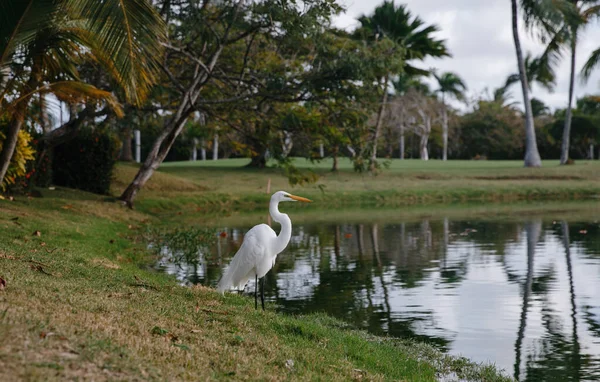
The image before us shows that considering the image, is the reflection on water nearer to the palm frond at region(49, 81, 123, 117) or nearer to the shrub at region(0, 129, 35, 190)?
the palm frond at region(49, 81, 123, 117)

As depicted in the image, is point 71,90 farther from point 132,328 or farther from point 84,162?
point 84,162

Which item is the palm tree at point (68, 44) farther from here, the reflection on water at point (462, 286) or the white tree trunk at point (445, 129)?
the white tree trunk at point (445, 129)

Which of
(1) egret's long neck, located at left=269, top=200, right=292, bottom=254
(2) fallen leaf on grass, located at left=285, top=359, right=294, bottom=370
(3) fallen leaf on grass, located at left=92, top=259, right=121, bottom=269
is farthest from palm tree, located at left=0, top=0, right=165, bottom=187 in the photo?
(2) fallen leaf on grass, located at left=285, top=359, right=294, bottom=370

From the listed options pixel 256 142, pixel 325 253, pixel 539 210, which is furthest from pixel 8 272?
pixel 539 210

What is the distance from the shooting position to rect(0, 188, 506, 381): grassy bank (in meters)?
5.15

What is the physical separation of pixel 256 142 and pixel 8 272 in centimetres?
1578

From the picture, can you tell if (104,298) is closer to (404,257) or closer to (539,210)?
(404,257)

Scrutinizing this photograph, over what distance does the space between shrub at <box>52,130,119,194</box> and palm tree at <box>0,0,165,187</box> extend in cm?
978

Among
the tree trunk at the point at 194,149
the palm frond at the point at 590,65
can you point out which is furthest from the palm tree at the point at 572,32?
the tree trunk at the point at 194,149

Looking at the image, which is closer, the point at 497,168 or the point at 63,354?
the point at 63,354

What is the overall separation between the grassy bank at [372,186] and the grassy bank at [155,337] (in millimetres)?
16256

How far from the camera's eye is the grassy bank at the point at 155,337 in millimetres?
5145

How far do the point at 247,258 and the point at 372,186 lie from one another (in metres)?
26.3

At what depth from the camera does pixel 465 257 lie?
15938 millimetres
